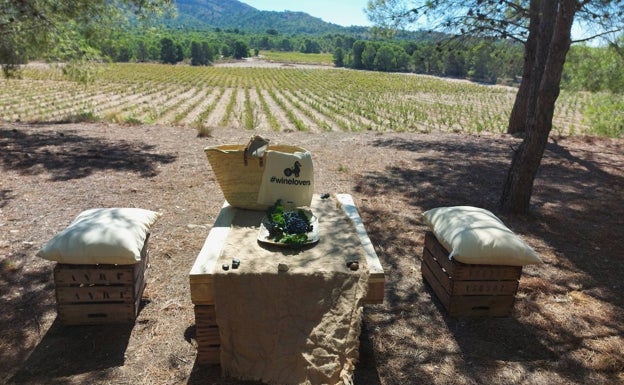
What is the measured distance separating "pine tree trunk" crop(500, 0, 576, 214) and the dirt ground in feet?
1.26

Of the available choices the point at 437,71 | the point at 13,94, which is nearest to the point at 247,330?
the point at 13,94

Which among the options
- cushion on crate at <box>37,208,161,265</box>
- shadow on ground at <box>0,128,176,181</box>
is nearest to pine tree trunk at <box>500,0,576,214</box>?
cushion on crate at <box>37,208,161,265</box>

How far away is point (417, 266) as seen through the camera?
5047 mm

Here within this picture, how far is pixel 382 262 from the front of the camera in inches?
201

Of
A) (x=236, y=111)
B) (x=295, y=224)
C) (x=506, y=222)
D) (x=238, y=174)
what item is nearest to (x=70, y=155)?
(x=238, y=174)

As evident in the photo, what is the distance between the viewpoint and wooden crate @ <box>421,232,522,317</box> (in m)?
3.87

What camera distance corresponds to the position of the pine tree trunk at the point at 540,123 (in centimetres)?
578

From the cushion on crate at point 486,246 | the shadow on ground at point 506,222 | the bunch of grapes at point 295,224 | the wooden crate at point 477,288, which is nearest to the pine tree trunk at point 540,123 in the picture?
the shadow on ground at point 506,222

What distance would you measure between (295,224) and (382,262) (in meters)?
1.76

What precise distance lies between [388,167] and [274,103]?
2327 centimetres

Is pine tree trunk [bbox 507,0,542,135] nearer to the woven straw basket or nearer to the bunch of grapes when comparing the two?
the woven straw basket

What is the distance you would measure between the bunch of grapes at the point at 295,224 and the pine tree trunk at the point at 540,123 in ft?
13.5

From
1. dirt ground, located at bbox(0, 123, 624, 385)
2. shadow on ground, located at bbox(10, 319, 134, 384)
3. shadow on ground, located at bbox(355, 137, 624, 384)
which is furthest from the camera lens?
shadow on ground, located at bbox(355, 137, 624, 384)

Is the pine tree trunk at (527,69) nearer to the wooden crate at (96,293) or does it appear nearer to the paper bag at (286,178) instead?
the paper bag at (286,178)
